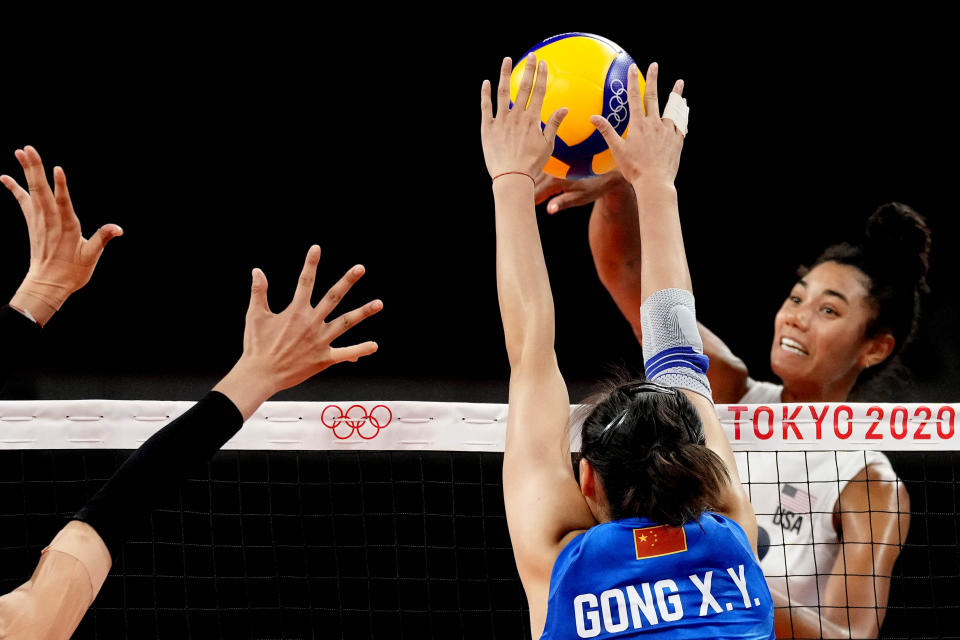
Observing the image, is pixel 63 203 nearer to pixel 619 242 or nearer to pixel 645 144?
pixel 645 144

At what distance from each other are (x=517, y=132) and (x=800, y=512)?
8.45 ft

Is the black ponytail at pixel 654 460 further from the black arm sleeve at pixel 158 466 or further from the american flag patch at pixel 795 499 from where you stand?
the american flag patch at pixel 795 499

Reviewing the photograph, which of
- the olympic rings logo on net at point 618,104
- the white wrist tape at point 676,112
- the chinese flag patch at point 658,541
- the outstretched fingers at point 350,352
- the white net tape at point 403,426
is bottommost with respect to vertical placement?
the chinese flag patch at point 658,541

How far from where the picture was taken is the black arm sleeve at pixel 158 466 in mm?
1843

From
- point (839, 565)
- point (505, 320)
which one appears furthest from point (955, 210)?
point (505, 320)

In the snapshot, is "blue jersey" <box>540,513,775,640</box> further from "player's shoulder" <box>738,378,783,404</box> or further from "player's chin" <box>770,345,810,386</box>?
"player's shoulder" <box>738,378,783,404</box>

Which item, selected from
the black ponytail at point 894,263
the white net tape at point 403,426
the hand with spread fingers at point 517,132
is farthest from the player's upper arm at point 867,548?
the hand with spread fingers at point 517,132

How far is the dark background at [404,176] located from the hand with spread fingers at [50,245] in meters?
4.66

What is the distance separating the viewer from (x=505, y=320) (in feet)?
6.97

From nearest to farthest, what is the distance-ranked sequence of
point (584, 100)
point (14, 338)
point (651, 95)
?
1. point (14, 338)
2. point (651, 95)
3. point (584, 100)

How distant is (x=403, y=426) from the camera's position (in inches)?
131

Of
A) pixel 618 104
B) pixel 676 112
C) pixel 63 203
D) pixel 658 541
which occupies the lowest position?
pixel 658 541

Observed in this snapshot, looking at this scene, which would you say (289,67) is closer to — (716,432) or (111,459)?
(111,459)

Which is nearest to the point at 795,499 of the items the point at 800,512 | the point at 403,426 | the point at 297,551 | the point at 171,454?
the point at 800,512
